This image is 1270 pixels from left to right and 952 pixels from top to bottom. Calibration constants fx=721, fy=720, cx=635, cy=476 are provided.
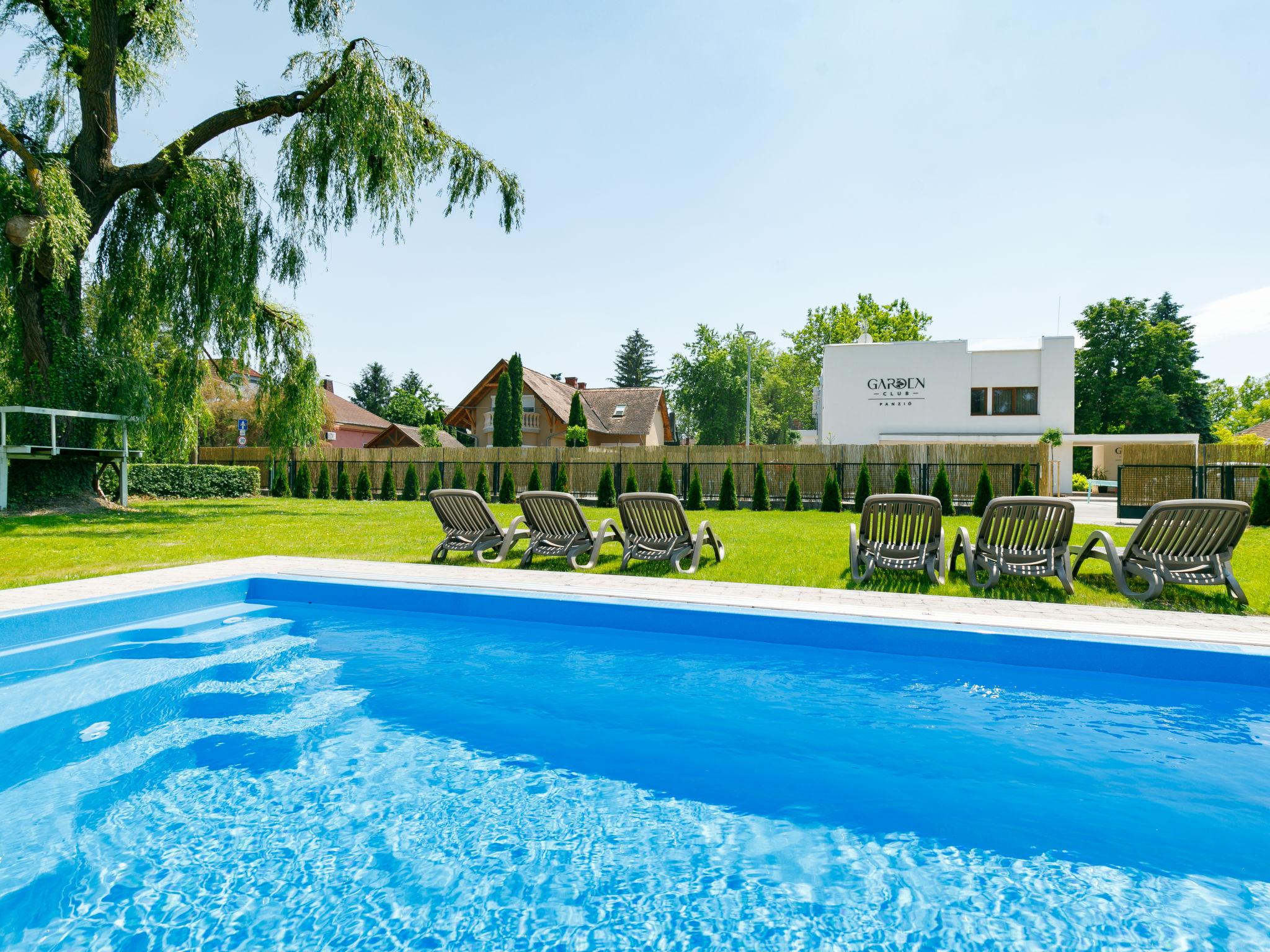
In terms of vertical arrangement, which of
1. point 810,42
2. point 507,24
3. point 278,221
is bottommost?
point 278,221

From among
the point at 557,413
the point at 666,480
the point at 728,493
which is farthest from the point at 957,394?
the point at 557,413

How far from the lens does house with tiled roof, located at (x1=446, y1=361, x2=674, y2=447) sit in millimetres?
43281

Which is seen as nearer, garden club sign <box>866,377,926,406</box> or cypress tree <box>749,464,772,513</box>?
cypress tree <box>749,464,772,513</box>

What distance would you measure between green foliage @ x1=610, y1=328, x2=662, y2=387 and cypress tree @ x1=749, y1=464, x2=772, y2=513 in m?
61.4

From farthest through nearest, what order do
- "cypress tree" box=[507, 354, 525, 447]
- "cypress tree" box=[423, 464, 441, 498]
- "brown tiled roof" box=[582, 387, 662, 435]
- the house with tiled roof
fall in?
"brown tiled roof" box=[582, 387, 662, 435]
the house with tiled roof
"cypress tree" box=[507, 354, 525, 447]
"cypress tree" box=[423, 464, 441, 498]

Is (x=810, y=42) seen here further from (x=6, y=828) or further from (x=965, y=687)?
(x=6, y=828)

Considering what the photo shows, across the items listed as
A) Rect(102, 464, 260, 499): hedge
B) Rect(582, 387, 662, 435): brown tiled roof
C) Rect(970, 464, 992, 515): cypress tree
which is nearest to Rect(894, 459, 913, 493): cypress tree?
Rect(970, 464, 992, 515): cypress tree

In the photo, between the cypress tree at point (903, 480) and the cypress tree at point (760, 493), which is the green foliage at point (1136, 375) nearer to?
the cypress tree at point (903, 480)

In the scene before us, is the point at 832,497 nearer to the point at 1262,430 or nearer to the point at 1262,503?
the point at 1262,503

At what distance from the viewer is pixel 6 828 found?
3.30m

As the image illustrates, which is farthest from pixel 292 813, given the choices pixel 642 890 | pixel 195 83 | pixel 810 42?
pixel 195 83

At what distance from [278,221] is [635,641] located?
43.7 ft

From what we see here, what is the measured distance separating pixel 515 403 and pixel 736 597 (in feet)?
113

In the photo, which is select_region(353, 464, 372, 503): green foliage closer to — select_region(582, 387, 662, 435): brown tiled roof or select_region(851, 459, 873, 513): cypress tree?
select_region(851, 459, 873, 513): cypress tree
